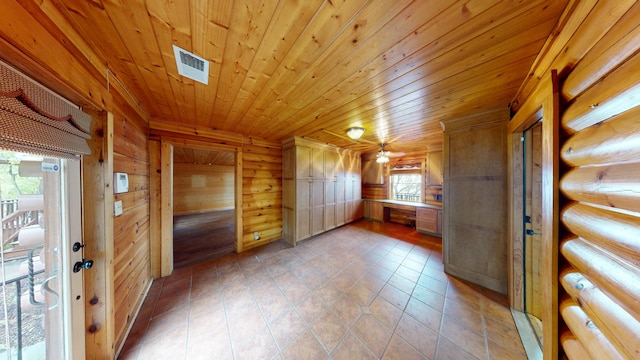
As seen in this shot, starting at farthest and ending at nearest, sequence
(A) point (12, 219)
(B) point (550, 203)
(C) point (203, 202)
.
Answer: (C) point (203, 202) < (B) point (550, 203) < (A) point (12, 219)

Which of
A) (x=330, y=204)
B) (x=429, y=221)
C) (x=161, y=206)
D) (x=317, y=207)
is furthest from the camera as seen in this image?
(x=330, y=204)

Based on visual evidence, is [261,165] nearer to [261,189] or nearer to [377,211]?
[261,189]

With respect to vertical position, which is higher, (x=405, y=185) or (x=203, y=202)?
(x=405, y=185)

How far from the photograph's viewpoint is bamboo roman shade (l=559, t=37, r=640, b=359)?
604 millimetres

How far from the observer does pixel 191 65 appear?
52.6 inches

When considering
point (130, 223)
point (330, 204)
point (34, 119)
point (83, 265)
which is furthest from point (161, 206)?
point (330, 204)

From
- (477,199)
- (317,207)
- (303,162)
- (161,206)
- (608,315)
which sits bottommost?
(317,207)

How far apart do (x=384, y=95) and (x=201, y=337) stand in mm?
2994

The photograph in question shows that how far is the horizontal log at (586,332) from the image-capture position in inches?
26.8

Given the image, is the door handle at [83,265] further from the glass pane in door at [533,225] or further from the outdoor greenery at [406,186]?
the outdoor greenery at [406,186]

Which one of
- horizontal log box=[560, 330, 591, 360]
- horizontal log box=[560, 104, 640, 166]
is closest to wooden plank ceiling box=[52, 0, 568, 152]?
horizontal log box=[560, 104, 640, 166]

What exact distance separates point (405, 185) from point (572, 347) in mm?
4730

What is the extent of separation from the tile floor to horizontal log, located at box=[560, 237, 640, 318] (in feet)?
3.98

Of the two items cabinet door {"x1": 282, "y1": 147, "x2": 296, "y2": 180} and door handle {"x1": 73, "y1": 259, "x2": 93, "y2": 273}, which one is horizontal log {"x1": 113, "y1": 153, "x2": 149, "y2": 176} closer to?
door handle {"x1": 73, "y1": 259, "x2": 93, "y2": 273}
